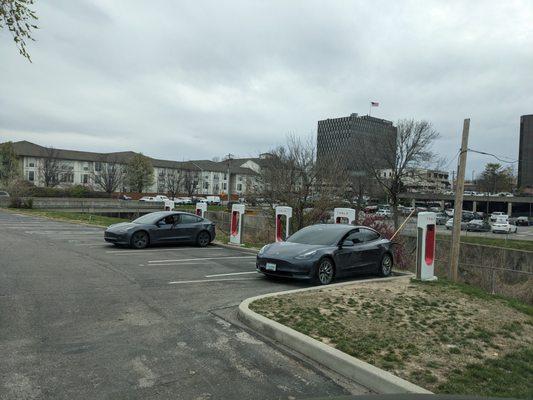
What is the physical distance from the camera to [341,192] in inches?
933

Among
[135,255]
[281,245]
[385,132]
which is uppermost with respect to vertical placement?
[385,132]

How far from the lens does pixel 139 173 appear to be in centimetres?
9056

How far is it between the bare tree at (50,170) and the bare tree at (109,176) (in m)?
6.44

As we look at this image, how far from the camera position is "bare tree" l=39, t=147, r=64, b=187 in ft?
270

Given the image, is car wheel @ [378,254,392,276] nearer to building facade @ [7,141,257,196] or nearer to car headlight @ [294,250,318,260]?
car headlight @ [294,250,318,260]

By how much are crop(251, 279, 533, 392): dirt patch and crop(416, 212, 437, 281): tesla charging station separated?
1.64 metres

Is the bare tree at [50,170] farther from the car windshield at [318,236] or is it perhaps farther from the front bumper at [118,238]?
the car windshield at [318,236]

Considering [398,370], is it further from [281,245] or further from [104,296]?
[281,245]

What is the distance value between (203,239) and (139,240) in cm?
257

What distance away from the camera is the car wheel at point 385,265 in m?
11.9

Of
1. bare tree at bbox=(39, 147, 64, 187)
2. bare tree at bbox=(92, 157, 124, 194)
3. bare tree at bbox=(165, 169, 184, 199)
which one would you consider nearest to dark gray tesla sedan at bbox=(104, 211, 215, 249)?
bare tree at bbox=(92, 157, 124, 194)

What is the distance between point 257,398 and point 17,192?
46.8 meters

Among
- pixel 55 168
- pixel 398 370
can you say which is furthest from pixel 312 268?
pixel 55 168


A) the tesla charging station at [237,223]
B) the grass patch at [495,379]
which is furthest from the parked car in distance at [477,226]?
the grass patch at [495,379]
